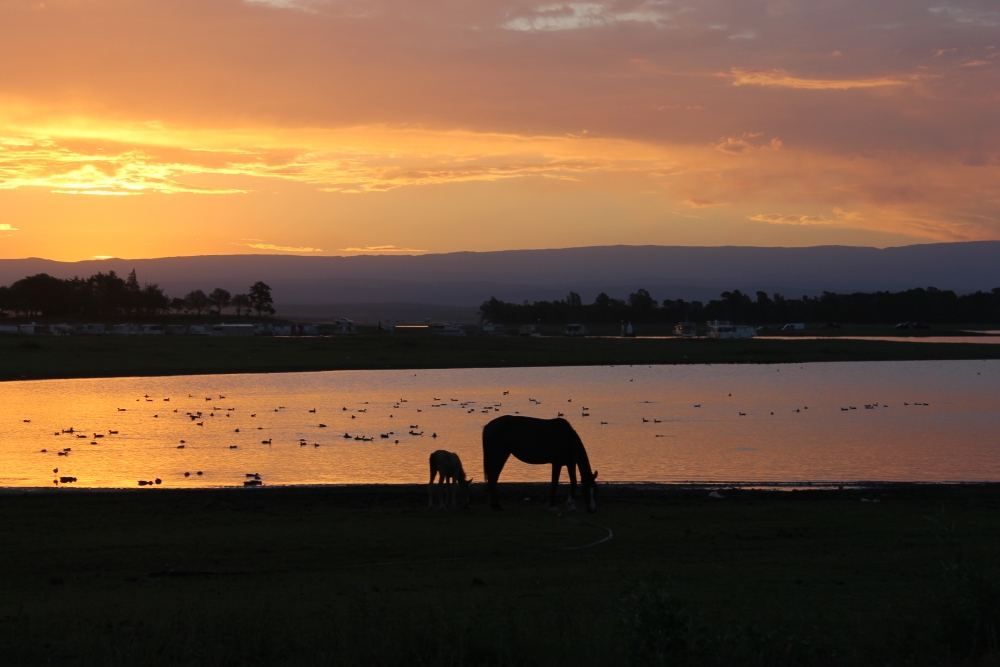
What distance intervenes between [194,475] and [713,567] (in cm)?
1646

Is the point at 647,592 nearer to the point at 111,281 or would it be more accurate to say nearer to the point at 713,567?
the point at 713,567

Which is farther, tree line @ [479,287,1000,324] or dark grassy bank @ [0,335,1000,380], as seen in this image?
tree line @ [479,287,1000,324]

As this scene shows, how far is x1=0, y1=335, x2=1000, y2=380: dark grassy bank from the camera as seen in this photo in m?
66.7

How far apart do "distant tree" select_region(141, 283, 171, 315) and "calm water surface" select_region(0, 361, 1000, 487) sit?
10529 cm

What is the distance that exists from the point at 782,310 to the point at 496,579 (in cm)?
16936

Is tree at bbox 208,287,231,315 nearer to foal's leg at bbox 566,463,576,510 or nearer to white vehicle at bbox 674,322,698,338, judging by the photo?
white vehicle at bbox 674,322,698,338

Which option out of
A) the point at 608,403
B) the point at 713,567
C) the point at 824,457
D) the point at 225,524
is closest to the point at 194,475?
the point at 225,524

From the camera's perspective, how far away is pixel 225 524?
17.2 meters

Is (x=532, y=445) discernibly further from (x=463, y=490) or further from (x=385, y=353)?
(x=385, y=353)

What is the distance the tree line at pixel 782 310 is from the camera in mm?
163500

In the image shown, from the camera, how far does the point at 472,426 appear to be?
3659cm

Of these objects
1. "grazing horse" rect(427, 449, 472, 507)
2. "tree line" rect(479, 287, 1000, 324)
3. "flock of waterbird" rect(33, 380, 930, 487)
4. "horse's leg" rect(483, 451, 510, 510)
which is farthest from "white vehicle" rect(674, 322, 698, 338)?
"horse's leg" rect(483, 451, 510, 510)

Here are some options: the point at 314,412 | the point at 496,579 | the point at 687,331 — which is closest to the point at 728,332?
the point at 687,331

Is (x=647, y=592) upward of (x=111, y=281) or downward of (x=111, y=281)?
downward
